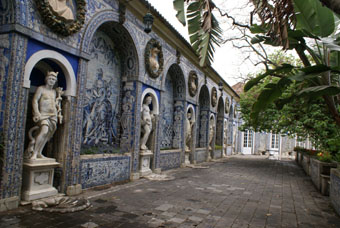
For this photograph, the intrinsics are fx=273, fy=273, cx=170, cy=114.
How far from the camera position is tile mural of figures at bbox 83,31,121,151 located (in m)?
8.02

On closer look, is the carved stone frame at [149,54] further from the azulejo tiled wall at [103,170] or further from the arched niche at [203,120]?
the arched niche at [203,120]

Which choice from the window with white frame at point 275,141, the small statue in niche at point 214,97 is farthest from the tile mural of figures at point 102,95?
the window with white frame at point 275,141

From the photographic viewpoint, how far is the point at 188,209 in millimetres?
5652

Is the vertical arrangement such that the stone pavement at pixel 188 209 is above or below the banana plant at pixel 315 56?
below

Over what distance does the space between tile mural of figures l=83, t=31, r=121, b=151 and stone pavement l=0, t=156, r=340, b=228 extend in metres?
1.73

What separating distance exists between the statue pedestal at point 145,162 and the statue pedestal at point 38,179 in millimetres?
3857

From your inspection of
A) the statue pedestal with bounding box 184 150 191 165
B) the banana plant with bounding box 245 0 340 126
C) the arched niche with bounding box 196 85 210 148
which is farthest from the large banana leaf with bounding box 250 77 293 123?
the arched niche with bounding box 196 85 210 148

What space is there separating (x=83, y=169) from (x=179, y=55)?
722 cm

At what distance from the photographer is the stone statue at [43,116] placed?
18.0 feet

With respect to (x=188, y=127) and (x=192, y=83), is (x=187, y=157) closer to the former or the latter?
(x=188, y=127)

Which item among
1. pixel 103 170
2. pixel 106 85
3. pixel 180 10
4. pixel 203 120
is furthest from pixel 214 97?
pixel 180 10

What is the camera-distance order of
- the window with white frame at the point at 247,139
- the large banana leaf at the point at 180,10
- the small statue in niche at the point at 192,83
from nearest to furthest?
the large banana leaf at the point at 180,10, the small statue in niche at the point at 192,83, the window with white frame at the point at 247,139

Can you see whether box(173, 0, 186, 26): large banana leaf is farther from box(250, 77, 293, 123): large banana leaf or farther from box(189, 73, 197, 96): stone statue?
box(189, 73, 197, 96): stone statue

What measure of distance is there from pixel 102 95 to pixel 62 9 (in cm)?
320
